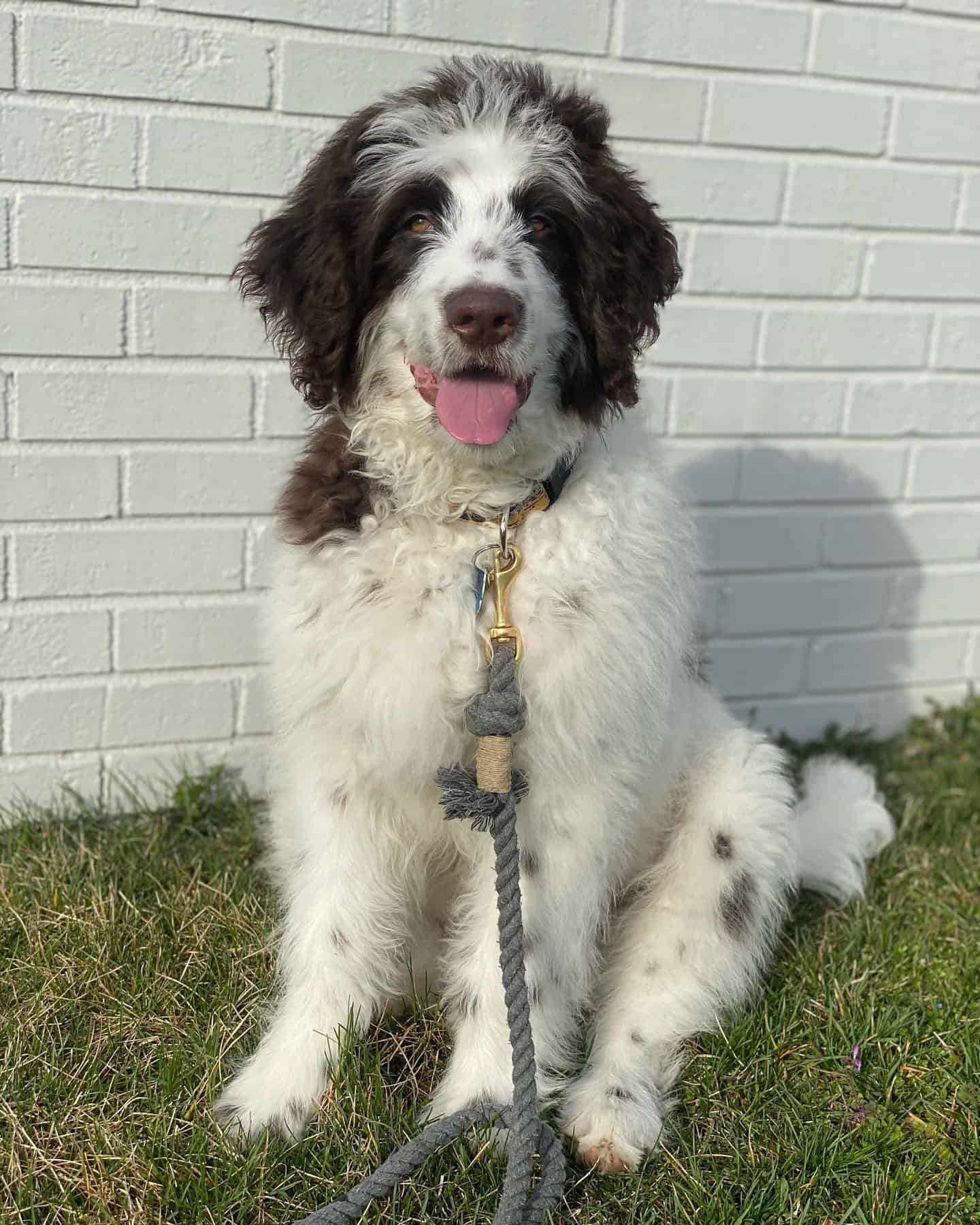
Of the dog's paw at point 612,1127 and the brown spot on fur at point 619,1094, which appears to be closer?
the dog's paw at point 612,1127

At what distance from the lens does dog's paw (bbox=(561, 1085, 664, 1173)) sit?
2.24 m

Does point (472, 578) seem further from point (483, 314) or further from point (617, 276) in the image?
point (617, 276)

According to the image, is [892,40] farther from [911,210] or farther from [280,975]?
[280,975]

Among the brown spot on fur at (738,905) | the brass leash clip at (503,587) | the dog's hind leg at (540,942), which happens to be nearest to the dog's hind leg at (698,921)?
the brown spot on fur at (738,905)

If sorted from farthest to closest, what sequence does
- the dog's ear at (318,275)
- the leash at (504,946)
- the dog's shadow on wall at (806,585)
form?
the dog's shadow on wall at (806,585) → the dog's ear at (318,275) → the leash at (504,946)

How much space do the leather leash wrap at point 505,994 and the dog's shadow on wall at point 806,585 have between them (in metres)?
1.91

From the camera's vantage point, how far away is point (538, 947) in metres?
2.37

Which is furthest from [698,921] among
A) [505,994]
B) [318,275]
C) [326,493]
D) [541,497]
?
[318,275]

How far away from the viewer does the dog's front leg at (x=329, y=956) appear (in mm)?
2328

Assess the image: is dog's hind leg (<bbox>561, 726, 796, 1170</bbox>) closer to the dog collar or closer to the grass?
the grass

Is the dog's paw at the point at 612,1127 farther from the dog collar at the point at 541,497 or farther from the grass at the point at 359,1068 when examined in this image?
the dog collar at the point at 541,497

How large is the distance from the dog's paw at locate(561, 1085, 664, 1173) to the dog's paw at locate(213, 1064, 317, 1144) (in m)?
0.54

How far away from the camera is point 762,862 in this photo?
105 inches


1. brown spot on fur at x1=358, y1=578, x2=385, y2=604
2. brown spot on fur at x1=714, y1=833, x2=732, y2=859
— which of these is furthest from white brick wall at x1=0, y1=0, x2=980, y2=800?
brown spot on fur at x1=358, y1=578, x2=385, y2=604
